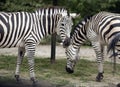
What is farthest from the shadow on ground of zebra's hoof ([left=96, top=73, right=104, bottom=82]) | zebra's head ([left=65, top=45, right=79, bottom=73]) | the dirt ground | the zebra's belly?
zebra's hoof ([left=96, top=73, right=104, bottom=82])

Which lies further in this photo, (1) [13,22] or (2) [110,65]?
(2) [110,65]

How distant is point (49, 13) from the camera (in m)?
9.34

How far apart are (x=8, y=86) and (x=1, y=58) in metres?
4.12

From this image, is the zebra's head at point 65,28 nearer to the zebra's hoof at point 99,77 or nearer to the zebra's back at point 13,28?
the zebra's back at point 13,28

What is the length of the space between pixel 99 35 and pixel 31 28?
6.05 feet

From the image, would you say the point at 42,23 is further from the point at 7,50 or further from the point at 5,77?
the point at 7,50

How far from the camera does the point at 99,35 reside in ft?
31.0

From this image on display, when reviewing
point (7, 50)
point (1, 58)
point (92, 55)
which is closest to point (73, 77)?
point (1, 58)

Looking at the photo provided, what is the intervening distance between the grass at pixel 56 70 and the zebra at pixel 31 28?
0.79 m

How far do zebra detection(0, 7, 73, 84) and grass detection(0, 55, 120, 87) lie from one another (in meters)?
0.79

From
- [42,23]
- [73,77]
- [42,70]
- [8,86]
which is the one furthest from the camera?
[42,70]

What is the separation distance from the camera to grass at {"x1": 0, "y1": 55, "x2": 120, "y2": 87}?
378 inches

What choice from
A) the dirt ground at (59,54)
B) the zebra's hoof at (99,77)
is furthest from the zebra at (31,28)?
the zebra's hoof at (99,77)

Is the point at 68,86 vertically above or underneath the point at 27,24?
underneath
